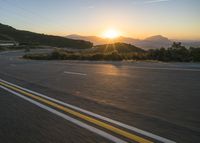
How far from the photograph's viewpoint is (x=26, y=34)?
162500 millimetres

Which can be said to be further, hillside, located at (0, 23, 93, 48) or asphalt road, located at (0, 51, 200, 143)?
hillside, located at (0, 23, 93, 48)

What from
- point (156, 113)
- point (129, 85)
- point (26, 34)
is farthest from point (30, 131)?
point (26, 34)

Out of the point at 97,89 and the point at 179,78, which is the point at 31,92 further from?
the point at 179,78

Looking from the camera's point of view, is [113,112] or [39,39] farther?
[39,39]

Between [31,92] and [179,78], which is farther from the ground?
[179,78]

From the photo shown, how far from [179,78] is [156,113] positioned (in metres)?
5.45

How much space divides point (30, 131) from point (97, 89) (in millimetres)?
5187

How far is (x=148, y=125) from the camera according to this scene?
5.83 meters

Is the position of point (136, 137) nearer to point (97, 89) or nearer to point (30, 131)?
point (30, 131)

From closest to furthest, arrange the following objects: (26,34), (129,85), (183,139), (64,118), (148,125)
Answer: (183,139), (148,125), (64,118), (129,85), (26,34)

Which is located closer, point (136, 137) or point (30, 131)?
point (136, 137)

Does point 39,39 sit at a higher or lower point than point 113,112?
lower

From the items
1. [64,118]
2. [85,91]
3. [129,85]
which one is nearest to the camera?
[64,118]

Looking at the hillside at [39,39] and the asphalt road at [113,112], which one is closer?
the asphalt road at [113,112]
